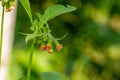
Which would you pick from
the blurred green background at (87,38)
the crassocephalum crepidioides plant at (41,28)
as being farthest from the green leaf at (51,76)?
the blurred green background at (87,38)

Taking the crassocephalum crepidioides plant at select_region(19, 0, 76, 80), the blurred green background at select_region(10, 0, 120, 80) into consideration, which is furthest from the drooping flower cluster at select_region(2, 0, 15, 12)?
the blurred green background at select_region(10, 0, 120, 80)

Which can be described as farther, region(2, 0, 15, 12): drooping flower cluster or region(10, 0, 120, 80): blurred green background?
region(10, 0, 120, 80): blurred green background

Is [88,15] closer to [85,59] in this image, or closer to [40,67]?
[85,59]

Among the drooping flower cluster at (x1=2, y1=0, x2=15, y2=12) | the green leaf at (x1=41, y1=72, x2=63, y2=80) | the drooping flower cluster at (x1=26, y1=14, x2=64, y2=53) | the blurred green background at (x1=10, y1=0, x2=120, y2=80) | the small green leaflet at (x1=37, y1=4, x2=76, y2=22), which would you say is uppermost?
the drooping flower cluster at (x1=2, y1=0, x2=15, y2=12)

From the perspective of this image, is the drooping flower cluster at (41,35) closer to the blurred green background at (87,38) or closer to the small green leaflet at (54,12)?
the small green leaflet at (54,12)

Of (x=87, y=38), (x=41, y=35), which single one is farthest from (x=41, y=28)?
(x=87, y=38)

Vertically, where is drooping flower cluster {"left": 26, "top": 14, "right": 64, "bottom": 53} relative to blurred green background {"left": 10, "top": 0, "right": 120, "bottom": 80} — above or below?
above

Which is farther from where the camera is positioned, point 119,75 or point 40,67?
point 119,75

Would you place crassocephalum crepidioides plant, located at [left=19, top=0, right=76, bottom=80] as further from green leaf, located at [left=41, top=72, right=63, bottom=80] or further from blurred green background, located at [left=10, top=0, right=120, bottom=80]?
blurred green background, located at [left=10, top=0, right=120, bottom=80]

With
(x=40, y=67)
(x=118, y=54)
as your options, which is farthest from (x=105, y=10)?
(x=40, y=67)
